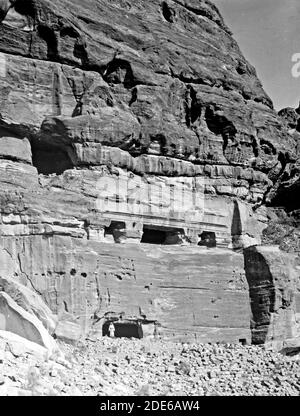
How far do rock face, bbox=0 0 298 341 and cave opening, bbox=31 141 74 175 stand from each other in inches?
2.8

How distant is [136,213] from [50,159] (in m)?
4.33

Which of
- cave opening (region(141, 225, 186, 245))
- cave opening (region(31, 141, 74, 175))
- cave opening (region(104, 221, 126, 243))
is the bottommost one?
cave opening (region(104, 221, 126, 243))

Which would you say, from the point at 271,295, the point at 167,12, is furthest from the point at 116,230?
the point at 167,12

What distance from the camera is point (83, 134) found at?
34.6m

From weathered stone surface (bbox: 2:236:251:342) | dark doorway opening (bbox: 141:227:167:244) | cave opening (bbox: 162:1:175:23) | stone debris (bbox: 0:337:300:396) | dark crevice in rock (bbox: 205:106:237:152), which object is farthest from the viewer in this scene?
cave opening (bbox: 162:1:175:23)

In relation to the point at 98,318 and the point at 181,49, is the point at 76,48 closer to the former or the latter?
the point at 181,49

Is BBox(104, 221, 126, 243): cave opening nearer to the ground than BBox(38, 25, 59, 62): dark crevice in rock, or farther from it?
nearer to the ground

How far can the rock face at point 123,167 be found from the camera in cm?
Answer: 3173

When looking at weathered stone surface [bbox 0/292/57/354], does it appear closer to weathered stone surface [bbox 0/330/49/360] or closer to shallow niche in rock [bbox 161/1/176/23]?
weathered stone surface [bbox 0/330/49/360]

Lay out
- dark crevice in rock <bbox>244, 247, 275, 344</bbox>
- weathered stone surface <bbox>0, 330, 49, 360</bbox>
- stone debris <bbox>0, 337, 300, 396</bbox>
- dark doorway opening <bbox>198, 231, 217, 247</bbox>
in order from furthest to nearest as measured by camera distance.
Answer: dark doorway opening <bbox>198, 231, 217, 247</bbox>
dark crevice in rock <bbox>244, 247, 275, 344</bbox>
weathered stone surface <bbox>0, 330, 49, 360</bbox>
stone debris <bbox>0, 337, 300, 396</bbox>

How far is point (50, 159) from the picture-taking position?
36.2m

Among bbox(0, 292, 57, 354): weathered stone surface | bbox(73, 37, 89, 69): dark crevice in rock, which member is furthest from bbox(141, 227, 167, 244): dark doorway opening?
bbox(0, 292, 57, 354): weathered stone surface

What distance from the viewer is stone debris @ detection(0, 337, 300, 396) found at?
23.2 metres

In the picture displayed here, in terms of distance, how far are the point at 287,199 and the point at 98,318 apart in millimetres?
27663
